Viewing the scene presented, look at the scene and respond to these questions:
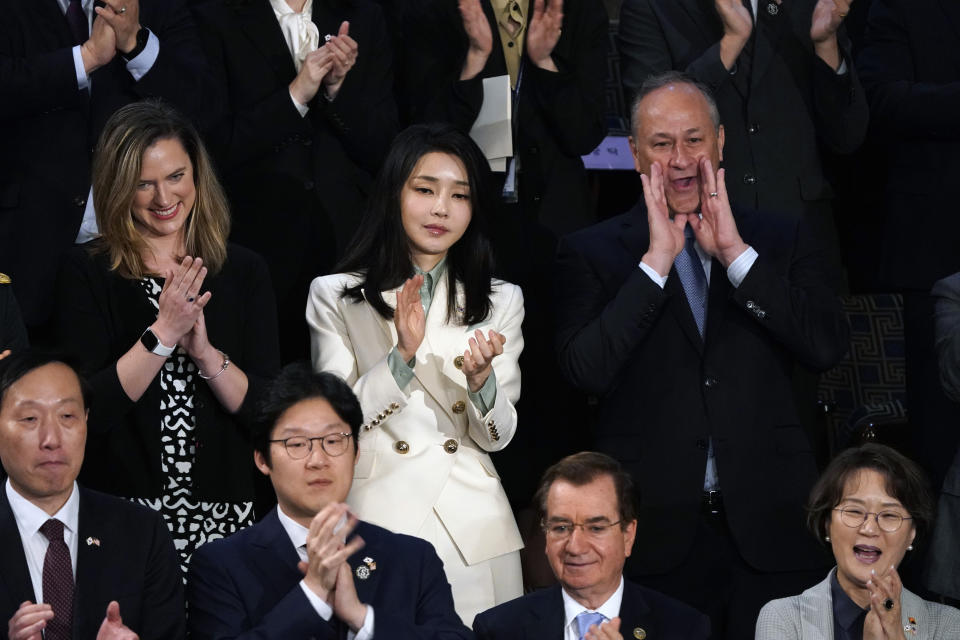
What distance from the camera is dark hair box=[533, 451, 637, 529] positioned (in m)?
3.69

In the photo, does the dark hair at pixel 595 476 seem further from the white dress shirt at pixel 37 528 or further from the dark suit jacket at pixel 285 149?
the dark suit jacket at pixel 285 149

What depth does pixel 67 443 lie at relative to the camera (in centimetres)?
342

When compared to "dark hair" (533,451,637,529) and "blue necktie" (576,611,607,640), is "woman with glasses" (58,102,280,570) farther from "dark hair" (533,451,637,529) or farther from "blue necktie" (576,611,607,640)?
"blue necktie" (576,611,607,640)

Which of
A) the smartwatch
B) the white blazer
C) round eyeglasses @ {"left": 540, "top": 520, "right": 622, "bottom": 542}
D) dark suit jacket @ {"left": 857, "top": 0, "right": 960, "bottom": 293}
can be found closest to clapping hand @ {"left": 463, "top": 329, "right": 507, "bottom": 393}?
the white blazer

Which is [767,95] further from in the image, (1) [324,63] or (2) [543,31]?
(1) [324,63]

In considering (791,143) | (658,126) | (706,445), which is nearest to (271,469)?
(706,445)

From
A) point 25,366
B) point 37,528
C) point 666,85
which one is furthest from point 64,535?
point 666,85

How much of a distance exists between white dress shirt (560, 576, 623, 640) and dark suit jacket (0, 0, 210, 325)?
1723mm

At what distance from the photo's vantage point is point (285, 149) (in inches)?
184

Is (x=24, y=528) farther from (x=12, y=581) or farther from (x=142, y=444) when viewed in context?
(x=142, y=444)

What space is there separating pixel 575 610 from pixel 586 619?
33mm

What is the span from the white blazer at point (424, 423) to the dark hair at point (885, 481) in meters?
0.75

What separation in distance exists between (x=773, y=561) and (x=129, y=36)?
224cm

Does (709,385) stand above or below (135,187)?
below
